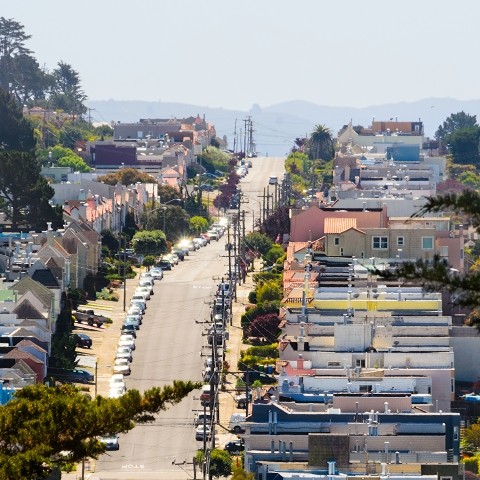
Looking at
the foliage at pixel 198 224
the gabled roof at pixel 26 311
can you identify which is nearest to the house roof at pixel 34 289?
the gabled roof at pixel 26 311

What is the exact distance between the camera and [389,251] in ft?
424

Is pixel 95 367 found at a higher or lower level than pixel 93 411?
lower

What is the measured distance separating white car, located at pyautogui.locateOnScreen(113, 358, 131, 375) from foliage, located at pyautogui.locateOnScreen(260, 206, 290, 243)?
40.6 meters

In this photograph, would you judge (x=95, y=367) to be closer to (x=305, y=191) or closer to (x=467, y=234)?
(x=467, y=234)

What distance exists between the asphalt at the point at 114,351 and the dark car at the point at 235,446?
0.70m

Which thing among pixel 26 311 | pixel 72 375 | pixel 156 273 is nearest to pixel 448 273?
pixel 72 375

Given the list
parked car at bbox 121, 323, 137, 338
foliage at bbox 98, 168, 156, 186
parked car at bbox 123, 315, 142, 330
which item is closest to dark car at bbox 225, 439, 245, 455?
parked car at bbox 121, 323, 137, 338

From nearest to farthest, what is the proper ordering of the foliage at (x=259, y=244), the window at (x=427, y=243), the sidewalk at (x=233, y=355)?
the sidewalk at (x=233, y=355)
the window at (x=427, y=243)
the foliage at (x=259, y=244)

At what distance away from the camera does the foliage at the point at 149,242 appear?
15112cm

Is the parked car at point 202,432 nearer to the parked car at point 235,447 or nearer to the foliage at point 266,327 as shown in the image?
the parked car at point 235,447

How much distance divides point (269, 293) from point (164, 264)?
19.6 metres

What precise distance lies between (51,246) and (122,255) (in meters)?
12.3

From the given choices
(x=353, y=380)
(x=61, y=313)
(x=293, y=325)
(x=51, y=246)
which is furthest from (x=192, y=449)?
(x=51, y=246)

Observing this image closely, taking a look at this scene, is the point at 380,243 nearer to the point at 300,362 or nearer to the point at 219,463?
the point at 300,362
